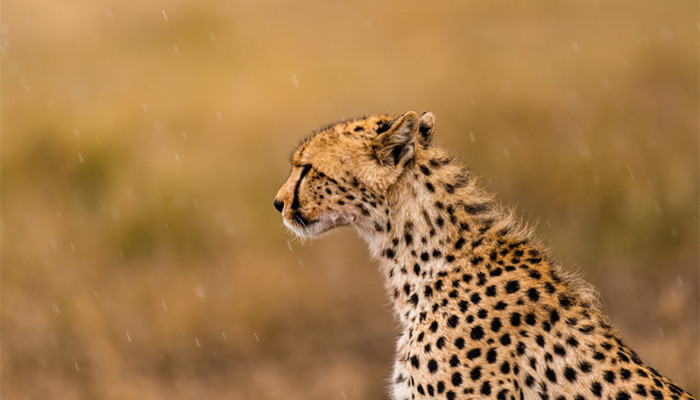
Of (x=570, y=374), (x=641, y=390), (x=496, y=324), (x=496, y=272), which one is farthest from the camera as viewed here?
(x=496, y=272)

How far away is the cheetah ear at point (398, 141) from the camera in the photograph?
300cm

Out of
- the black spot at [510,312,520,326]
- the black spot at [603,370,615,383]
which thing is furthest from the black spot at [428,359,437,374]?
the black spot at [603,370,615,383]

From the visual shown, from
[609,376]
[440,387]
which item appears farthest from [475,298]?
[609,376]

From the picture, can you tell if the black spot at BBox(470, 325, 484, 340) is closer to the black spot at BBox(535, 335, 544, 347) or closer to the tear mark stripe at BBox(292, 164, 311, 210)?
the black spot at BBox(535, 335, 544, 347)

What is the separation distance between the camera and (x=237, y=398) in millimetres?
6871

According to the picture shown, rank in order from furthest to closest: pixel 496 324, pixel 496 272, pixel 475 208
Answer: pixel 475 208, pixel 496 272, pixel 496 324

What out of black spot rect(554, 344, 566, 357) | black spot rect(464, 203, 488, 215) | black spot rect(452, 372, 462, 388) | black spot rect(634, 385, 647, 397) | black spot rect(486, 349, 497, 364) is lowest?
black spot rect(452, 372, 462, 388)

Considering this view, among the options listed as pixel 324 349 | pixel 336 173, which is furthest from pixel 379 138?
pixel 324 349

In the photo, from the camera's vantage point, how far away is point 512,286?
2984mm

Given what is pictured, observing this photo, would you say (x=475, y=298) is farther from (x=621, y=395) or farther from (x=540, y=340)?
(x=621, y=395)

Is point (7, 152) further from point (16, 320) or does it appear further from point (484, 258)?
point (484, 258)

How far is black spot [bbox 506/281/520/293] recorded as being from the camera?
297cm

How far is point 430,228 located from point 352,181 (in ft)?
1.16

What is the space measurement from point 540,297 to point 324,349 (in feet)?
13.6
